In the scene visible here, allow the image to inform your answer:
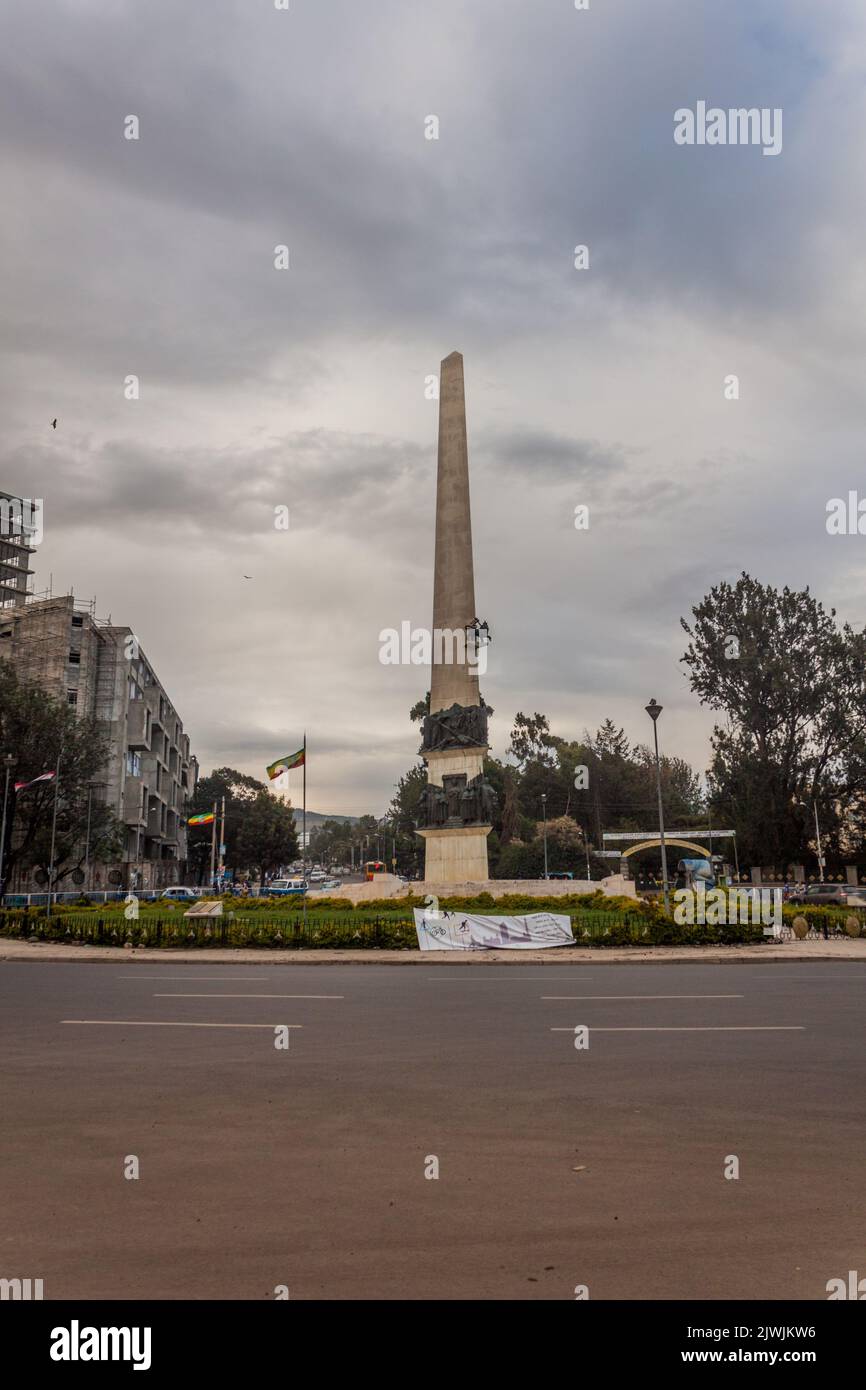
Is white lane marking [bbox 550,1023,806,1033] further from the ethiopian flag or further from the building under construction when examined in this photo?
the building under construction

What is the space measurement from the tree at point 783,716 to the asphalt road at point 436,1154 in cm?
4374

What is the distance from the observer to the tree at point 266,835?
97.1 meters

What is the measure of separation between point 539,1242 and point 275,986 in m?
12.7

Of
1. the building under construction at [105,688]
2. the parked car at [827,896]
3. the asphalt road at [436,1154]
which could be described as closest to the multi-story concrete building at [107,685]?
the building under construction at [105,688]

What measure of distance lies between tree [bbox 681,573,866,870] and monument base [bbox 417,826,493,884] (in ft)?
64.3

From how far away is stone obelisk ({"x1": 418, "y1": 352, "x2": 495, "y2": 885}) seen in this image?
41.7m

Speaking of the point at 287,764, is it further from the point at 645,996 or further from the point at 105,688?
the point at 105,688

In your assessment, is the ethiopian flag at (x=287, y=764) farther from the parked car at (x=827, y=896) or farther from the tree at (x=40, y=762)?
the parked car at (x=827, y=896)

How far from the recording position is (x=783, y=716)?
55.8 meters

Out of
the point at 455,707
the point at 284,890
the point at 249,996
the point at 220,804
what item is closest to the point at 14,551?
the point at 220,804

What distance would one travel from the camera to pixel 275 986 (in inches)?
674

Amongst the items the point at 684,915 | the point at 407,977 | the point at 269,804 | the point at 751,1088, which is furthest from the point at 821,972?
the point at 269,804

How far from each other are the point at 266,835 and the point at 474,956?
76.3m
